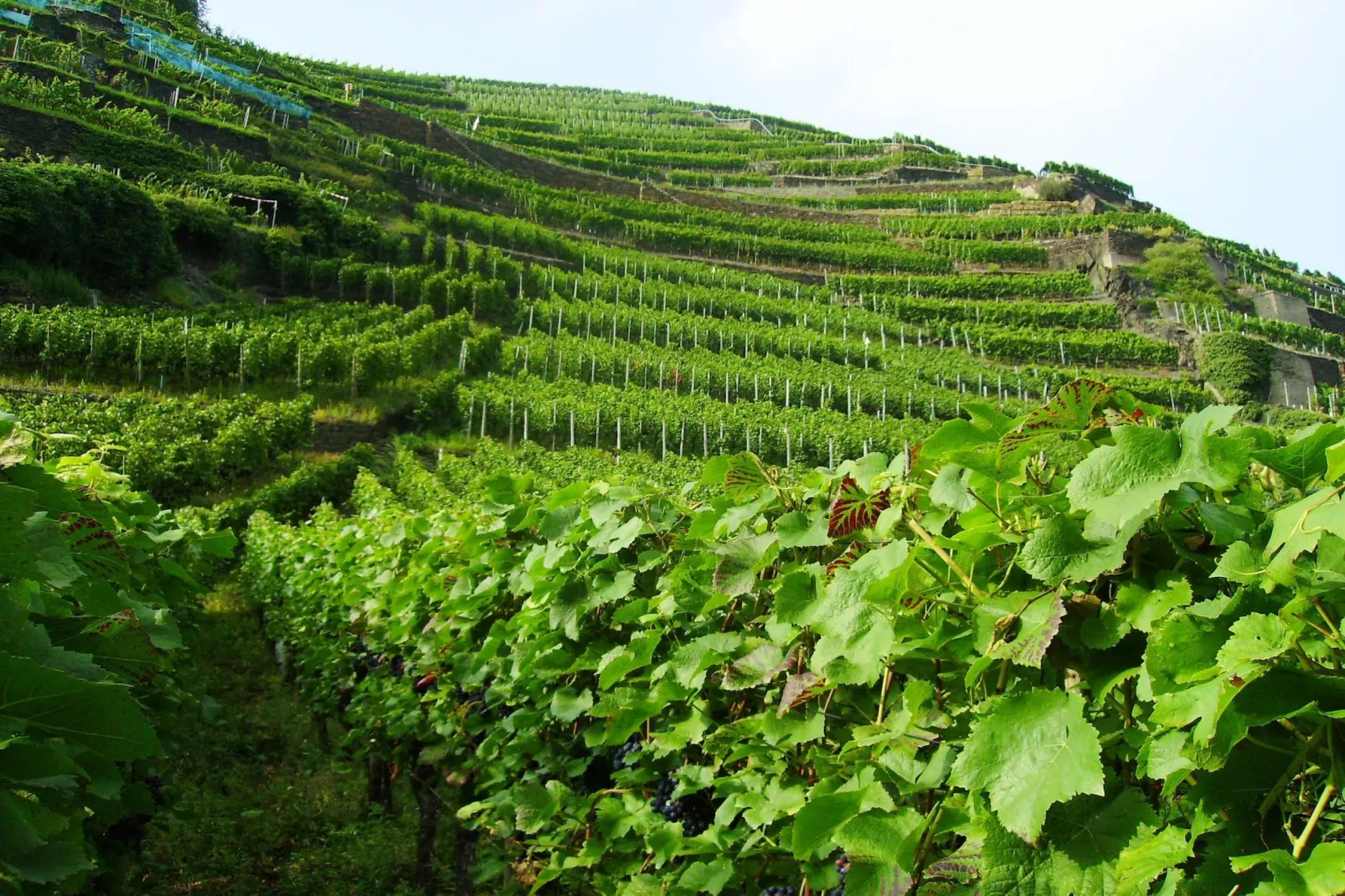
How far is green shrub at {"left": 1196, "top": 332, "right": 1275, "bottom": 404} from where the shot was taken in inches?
1524

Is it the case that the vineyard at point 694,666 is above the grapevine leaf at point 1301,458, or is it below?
below

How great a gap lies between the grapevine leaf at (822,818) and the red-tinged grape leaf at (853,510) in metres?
0.44

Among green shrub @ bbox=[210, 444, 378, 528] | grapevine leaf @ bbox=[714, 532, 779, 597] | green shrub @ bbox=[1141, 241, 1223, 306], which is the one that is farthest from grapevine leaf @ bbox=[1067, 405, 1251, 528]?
green shrub @ bbox=[1141, 241, 1223, 306]

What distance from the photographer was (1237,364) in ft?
128

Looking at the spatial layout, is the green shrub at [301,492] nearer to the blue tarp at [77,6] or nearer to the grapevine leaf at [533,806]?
the grapevine leaf at [533,806]

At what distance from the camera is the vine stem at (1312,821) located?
85 centimetres

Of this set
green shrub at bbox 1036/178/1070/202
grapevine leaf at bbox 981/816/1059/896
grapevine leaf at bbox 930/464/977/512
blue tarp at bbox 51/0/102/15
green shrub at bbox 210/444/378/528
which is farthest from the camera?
green shrub at bbox 1036/178/1070/202

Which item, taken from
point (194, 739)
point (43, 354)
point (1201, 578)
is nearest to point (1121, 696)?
point (1201, 578)

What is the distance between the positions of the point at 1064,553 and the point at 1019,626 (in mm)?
103

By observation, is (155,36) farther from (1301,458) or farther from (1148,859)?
(1148,859)

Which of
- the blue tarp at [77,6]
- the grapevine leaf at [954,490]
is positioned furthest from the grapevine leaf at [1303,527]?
the blue tarp at [77,6]

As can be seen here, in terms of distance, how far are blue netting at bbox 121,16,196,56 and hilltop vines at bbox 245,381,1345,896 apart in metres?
→ 55.0

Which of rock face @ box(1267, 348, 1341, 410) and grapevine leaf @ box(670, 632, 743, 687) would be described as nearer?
grapevine leaf @ box(670, 632, 743, 687)

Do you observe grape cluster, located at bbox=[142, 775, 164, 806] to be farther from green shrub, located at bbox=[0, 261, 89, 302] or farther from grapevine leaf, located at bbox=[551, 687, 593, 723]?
green shrub, located at bbox=[0, 261, 89, 302]
